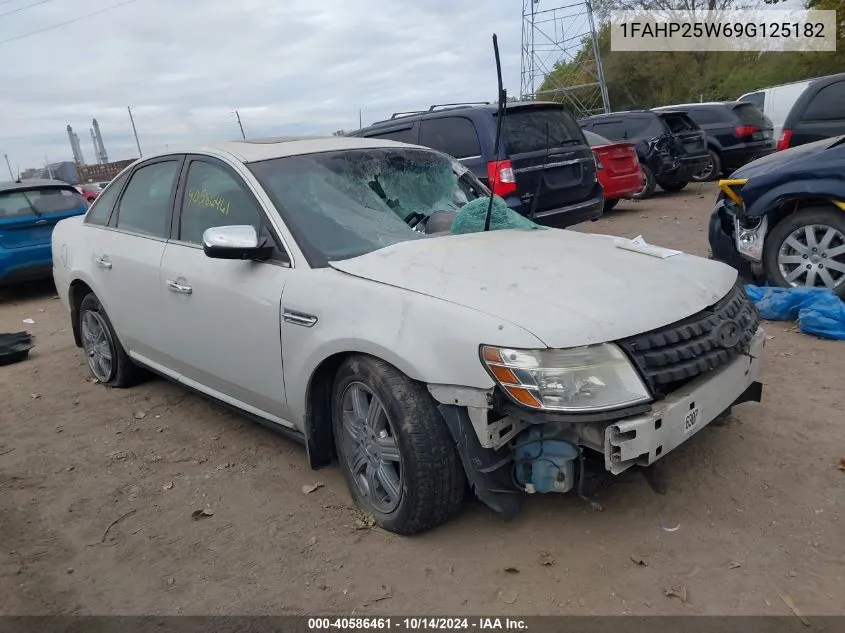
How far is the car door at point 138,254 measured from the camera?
13.6 ft

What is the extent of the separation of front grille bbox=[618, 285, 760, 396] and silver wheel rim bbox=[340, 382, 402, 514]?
103 cm

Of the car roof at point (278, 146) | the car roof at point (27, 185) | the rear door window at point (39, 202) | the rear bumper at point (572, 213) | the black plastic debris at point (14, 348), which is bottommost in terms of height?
the black plastic debris at point (14, 348)

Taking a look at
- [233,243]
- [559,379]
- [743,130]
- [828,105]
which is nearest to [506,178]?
[828,105]

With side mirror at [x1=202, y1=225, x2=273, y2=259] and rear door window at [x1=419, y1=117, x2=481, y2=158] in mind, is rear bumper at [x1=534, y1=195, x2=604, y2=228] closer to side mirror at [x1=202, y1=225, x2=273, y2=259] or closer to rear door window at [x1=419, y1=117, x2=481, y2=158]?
rear door window at [x1=419, y1=117, x2=481, y2=158]

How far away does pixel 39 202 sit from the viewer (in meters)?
9.17

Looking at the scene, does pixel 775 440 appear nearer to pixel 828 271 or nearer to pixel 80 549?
pixel 828 271

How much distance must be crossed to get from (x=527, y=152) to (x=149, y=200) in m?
4.44

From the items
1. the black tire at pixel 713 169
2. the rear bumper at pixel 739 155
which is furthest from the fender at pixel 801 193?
the rear bumper at pixel 739 155

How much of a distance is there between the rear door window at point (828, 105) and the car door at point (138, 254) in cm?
698

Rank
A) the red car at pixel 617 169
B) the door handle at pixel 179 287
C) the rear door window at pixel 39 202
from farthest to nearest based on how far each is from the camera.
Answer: the red car at pixel 617 169 → the rear door window at pixel 39 202 → the door handle at pixel 179 287

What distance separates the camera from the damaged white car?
2508mm

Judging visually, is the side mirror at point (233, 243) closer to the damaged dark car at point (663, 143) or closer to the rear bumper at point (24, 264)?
the rear bumper at point (24, 264)

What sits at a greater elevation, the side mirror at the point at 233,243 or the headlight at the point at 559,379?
the side mirror at the point at 233,243

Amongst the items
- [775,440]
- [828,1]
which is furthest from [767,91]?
[775,440]
